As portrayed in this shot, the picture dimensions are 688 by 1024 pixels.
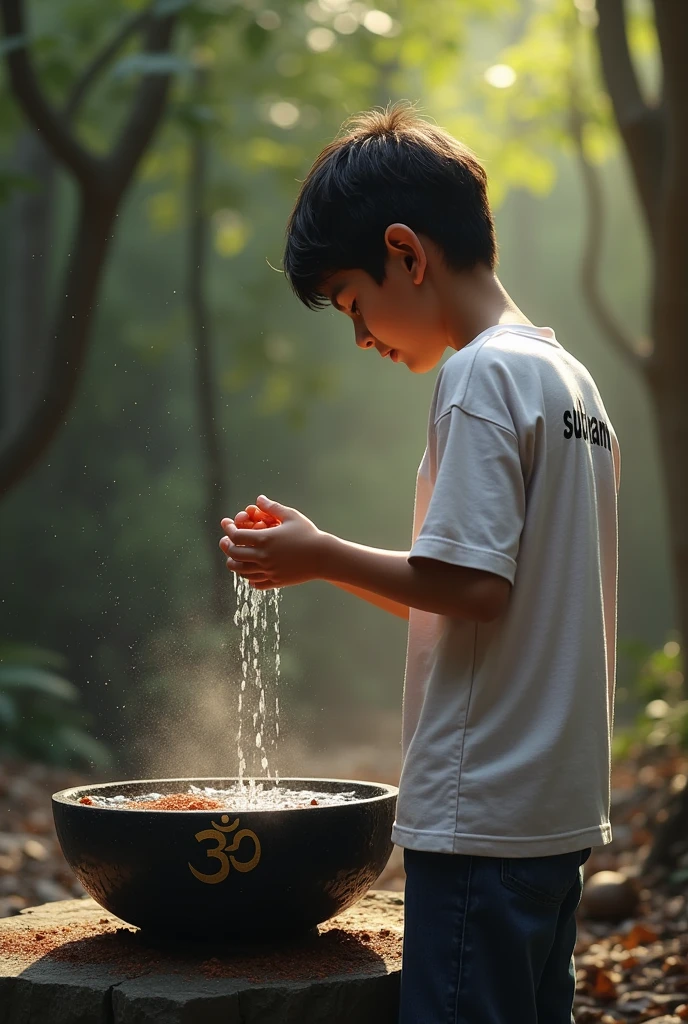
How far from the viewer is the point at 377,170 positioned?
192cm

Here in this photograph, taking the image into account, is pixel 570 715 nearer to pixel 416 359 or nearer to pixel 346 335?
pixel 416 359

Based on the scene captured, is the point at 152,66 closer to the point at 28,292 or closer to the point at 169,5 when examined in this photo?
the point at 169,5

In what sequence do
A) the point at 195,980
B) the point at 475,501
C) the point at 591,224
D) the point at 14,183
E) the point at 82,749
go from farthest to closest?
the point at 82,749 < the point at 591,224 < the point at 14,183 < the point at 195,980 < the point at 475,501

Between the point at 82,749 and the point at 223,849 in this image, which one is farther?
the point at 82,749

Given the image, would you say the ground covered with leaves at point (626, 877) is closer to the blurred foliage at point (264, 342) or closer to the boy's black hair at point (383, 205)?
the blurred foliage at point (264, 342)

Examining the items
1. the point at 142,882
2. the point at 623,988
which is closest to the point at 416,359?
the point at 142,882

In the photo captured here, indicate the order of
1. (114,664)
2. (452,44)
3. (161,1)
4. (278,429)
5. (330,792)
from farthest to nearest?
(278,429), (114,664), (452,44), (161,1), (330,792)

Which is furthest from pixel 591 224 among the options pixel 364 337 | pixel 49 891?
pixel 364 337

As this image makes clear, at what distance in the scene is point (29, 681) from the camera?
822 cm

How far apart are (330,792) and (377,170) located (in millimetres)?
1361

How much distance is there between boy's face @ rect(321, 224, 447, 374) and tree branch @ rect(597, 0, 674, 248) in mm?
3597

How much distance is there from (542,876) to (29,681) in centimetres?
695

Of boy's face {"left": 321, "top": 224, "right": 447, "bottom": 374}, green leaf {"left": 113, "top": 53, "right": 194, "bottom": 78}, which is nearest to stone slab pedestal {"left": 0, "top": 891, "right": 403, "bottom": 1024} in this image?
boy's face {"left": 321, "top": 224, "right": 447, "bottom": 374}

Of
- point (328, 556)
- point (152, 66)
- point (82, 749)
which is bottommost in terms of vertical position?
point (82, 749)
